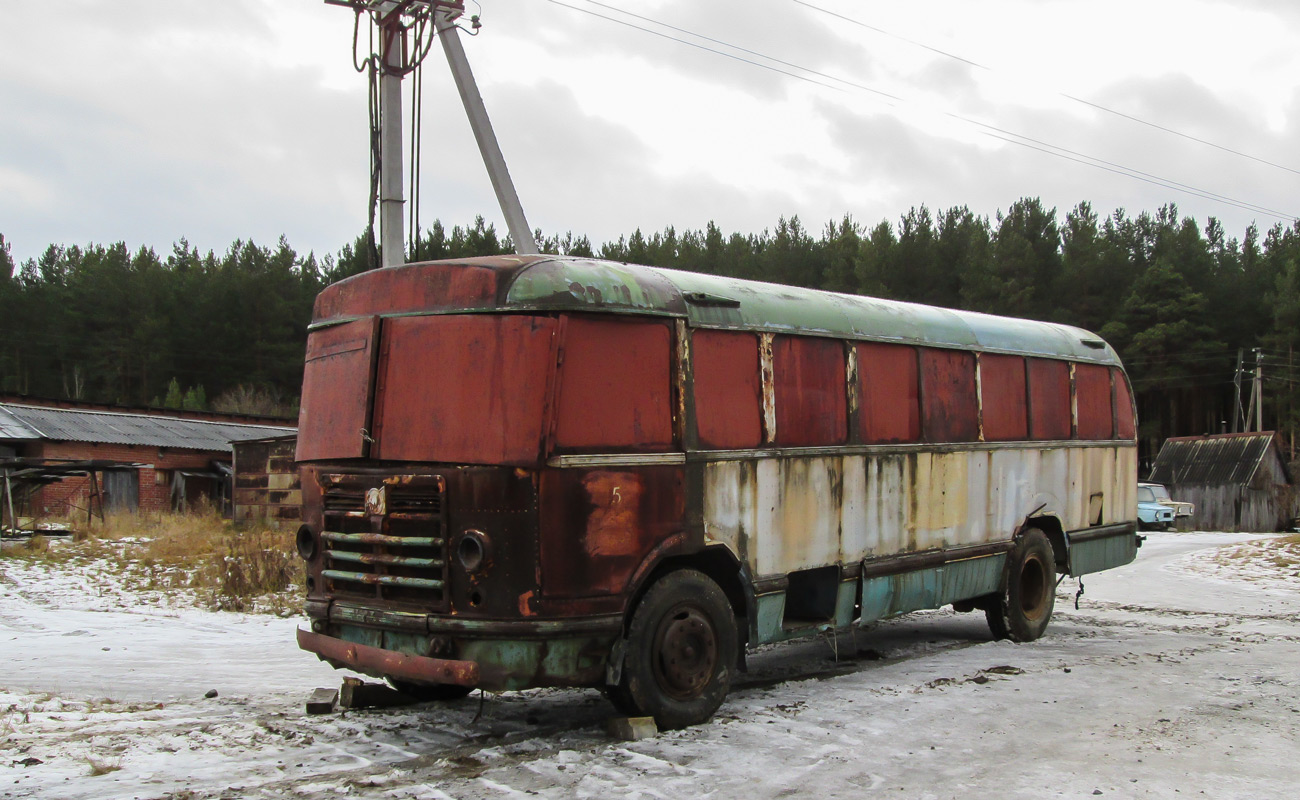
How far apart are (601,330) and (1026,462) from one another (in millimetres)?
6049

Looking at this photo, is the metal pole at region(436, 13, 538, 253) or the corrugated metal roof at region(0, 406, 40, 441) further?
the corrugated metal roof at region(0, 406, 40, 441)

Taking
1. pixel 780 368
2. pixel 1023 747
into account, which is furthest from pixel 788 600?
pixel 1023 747

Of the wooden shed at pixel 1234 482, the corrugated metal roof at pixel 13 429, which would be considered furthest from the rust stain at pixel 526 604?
the wooden shed at pixel 1234 482

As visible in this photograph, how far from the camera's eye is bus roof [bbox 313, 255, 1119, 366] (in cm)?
646

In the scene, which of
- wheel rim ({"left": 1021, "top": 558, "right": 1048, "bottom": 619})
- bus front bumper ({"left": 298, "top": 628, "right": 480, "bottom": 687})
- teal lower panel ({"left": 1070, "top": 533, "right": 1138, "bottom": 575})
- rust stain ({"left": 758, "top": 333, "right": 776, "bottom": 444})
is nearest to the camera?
bus front bumper ({"left": 298, "top": 628, "right": 480, "bottom": 687})

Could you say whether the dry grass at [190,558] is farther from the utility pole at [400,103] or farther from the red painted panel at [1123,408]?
the red painted panel at [1123,408]

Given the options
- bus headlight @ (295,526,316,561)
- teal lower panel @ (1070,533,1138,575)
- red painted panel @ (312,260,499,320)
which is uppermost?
red painted panel @ (312,260,499,320)

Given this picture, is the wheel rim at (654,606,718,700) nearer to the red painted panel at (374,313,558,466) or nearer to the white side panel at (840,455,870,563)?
the red painted panel at (374,313,558,466)

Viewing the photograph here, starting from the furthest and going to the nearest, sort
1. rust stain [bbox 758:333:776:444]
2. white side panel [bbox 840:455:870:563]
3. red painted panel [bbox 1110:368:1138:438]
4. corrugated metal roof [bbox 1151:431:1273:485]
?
corrugated metal roof [bbox 1151:431:1273:485] < red painted panel [bbox 1110:368:1138:438] < white side panel [bbox 840:455:870:563] < rust stain [bbox 758:333:776:444]

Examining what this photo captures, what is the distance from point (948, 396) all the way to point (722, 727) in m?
4.36

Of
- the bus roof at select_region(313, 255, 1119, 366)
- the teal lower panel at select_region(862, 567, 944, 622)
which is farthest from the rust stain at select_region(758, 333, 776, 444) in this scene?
the teal lower panel at select_region(862, 567, 944, 622)

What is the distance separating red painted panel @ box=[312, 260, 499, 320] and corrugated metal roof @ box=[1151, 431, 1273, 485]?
42130mm

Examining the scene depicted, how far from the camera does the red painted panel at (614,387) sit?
6379 mm

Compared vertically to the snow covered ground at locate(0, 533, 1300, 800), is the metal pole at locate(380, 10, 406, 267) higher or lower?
higher
